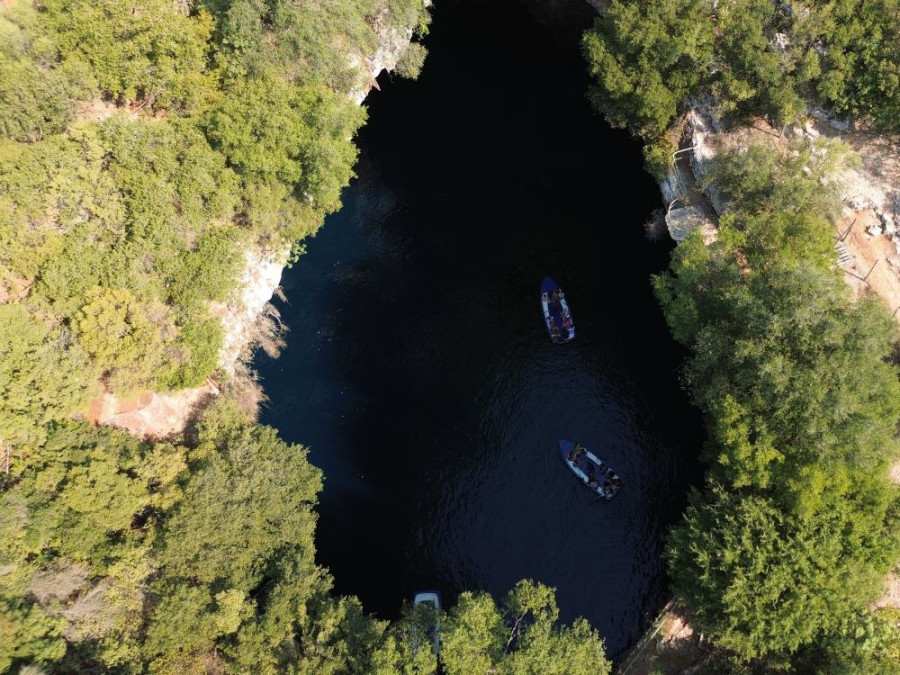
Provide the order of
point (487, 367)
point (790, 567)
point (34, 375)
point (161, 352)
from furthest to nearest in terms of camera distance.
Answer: point (487, 367)
point (161, 352)
point (790, 567)
point (34, 375)

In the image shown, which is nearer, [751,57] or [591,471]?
[751,57]

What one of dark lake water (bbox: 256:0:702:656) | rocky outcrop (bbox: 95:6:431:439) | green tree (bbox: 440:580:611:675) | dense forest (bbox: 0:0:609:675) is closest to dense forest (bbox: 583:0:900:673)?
dark lake water (bbox: 256:0:702:656)

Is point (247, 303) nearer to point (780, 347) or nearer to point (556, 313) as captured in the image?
point (556, 313)

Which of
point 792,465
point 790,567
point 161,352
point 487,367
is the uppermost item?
point 792,465

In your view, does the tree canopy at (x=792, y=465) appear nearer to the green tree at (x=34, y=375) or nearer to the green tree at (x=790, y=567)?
the green tree at (x=790, y=567)

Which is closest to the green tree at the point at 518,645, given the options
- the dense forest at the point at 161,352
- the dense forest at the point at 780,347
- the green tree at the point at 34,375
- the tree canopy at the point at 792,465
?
the dense forest at the point at 161,352

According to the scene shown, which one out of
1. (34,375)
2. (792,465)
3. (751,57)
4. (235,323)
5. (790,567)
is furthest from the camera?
(235,323)

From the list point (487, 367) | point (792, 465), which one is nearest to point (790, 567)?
point (792, 465)

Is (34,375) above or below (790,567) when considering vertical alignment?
below
